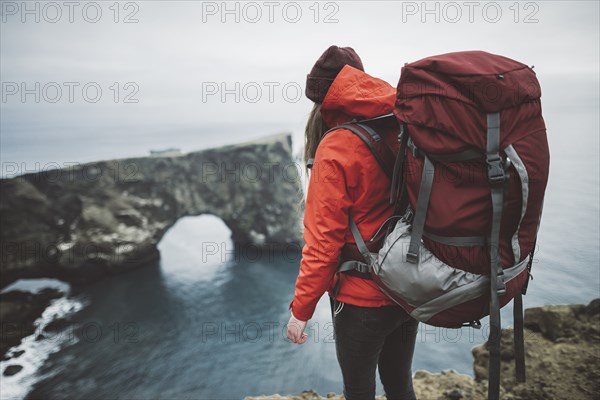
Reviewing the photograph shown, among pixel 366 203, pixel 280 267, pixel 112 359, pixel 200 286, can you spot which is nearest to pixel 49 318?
pixel 112 359

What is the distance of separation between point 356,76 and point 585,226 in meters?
7.36

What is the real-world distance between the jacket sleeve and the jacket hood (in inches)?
5.9

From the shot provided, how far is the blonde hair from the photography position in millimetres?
1975

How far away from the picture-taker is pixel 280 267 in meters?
29.6

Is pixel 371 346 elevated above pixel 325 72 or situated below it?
below

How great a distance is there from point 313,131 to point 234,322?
68.2 feet

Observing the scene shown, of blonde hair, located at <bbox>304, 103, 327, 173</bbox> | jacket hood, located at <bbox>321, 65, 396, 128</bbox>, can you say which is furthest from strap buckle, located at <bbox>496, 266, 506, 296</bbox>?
blonde hair, located at <bbox>304, 103, 327, 173</bbox>

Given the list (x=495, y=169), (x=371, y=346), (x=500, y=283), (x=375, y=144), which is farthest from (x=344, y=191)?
(x=371, y=346)

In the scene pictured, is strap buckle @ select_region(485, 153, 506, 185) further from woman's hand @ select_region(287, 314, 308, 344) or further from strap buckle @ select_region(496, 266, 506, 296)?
woman's hand @ select_region(287, 314, 308, 344)

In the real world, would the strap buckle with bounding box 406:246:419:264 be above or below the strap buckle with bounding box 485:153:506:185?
below

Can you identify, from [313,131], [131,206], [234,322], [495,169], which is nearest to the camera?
[495,169]

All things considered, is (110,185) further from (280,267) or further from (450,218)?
(450,218)

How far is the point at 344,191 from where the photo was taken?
1.66m

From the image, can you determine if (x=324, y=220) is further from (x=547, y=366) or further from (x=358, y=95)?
(x=547, y=366)
